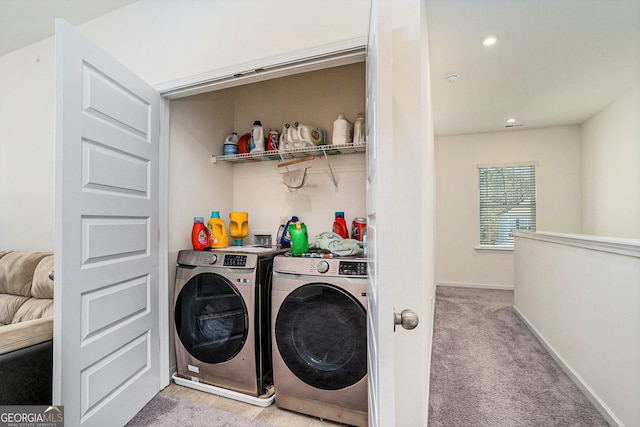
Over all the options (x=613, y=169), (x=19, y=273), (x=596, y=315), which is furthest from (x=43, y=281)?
(x=613, y=169)

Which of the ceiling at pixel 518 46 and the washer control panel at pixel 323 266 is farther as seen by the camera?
the ceiling at pixel 518 46

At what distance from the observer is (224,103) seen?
2.55 meters

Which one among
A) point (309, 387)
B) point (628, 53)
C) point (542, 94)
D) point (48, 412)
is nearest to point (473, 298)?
point (542, 94)

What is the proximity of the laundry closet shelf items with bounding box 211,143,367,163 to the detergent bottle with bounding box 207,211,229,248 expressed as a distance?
0.49m

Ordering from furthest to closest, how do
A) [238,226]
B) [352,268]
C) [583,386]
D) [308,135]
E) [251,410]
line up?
[238,226] → [308,135] → [583,386] → [251,410] → [352,268]

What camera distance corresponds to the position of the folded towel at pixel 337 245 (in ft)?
5.84

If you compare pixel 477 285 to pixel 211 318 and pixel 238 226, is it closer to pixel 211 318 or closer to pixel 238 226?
pixel 238 226

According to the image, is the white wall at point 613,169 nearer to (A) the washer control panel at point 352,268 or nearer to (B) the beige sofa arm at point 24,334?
(A) the washer control panel at point 352,268

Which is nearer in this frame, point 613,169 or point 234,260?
point 234,260

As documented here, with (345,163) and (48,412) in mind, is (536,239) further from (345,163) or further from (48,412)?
(48,412)

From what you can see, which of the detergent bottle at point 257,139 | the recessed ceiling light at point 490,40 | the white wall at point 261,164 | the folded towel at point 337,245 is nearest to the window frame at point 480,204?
the recessed ceiling light at point 490,40

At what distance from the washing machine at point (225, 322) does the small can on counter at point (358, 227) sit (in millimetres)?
600

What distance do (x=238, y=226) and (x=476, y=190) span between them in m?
4.25

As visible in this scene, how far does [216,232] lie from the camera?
2.15 m
